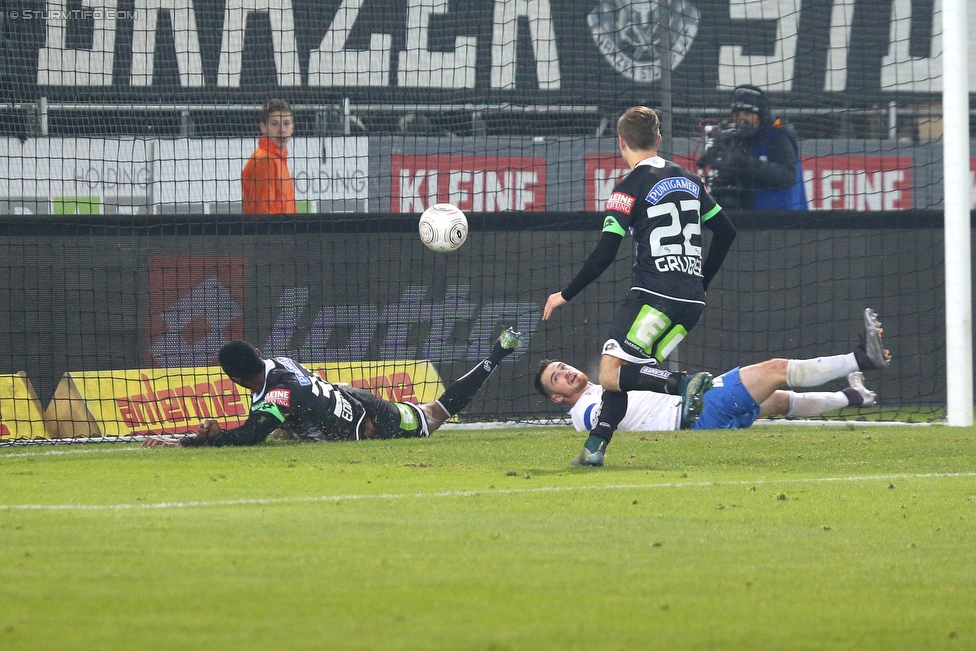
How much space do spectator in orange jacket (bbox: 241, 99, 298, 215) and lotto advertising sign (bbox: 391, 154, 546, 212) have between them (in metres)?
1.40

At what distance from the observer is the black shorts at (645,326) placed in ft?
23.2

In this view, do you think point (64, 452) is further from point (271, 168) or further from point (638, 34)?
point (638, 34)

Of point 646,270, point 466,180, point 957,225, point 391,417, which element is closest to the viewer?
point 646,270

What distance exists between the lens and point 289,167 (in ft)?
44.6

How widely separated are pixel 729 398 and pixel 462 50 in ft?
25.6

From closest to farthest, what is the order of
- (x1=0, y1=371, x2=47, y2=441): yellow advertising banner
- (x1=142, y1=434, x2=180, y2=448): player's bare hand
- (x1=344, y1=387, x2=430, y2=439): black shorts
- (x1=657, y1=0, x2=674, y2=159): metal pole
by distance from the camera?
(x1=142, y1=434, x2=180, y2=448): player's bare hand → (x1=344, y1=387, x2=430, y2=439): black shorts → (x1=0, y1=371, x2=47, y2=441): yellow advertising banner → (x1=657, y1=0, x2=674, y2=159): metal pole

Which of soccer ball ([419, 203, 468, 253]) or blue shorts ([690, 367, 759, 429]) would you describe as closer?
blue shorts ([690, 367, 759, 429])

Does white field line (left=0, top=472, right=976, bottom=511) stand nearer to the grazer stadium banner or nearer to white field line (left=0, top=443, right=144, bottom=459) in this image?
white field line (left=0, top=443, right=144, bottom=459)

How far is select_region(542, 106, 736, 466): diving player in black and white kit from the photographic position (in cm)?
703

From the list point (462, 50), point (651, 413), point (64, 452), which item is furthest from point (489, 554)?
point (462, 50)

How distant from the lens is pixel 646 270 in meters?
7.17

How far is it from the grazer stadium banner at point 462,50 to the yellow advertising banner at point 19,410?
4272 millimetres

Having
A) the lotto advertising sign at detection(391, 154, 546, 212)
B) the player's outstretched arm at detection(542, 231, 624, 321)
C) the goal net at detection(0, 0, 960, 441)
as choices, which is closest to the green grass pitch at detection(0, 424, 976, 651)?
the player's outstretched arm at detection(542, 231, 624, 321)

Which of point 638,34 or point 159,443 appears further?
point 638,34
